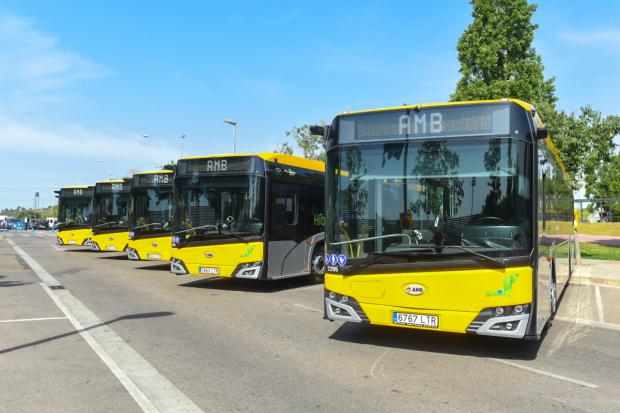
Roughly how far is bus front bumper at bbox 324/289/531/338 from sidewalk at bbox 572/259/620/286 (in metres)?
9.88

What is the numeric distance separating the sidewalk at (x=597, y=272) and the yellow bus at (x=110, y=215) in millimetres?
15701

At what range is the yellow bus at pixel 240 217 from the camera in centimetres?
1130

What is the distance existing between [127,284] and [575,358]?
402 inches

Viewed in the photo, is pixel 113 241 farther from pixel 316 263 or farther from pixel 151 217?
pixel 316 263

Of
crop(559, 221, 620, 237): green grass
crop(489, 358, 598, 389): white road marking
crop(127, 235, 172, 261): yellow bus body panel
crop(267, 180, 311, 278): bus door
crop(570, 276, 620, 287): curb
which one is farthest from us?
crop(559, 221, 620, 237): green grass

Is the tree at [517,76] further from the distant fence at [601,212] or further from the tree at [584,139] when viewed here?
the distant fence at [601,212]

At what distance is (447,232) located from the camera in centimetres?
598

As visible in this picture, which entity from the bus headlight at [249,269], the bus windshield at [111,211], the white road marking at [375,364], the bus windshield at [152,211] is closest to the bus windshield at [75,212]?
the bus windshield at [111,211]

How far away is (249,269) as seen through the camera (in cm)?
1125

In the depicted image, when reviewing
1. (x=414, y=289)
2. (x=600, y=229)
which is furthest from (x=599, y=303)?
(x=600, y=229)

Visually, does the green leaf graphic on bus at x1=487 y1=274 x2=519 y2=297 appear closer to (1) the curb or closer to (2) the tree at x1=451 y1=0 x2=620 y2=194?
(1) the curb

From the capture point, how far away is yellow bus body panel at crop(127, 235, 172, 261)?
1625 centimetres

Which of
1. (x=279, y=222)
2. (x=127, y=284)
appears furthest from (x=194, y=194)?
(x=127, y=284)

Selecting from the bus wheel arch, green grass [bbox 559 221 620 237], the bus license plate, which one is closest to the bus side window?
the bus wheel arch
